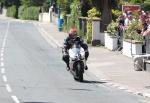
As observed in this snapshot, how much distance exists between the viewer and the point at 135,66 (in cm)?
2388

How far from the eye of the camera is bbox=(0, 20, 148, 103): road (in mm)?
16594

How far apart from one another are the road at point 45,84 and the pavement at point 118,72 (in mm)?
410

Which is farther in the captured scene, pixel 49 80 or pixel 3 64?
pixel 3 64

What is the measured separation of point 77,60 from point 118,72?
2821 millimetres

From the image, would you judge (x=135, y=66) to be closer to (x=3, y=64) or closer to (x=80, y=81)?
(x=80, y=81)

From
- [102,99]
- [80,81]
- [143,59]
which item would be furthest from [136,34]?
[102,99]

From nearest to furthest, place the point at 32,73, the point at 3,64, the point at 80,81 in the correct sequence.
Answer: the point at 80,81
the point at 32,73
the point at 3,64

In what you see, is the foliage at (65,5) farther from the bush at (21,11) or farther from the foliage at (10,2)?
the foliage at (10,2)

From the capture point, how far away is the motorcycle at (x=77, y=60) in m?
20.9

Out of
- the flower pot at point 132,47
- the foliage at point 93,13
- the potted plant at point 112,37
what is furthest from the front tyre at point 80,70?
the foliage at point 93,13

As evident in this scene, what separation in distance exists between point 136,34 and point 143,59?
4.65 metres

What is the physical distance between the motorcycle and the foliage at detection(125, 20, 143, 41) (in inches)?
272

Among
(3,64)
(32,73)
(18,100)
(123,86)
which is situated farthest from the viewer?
(3,64)

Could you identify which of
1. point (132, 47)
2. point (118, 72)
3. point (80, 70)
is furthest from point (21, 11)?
point (80, 70)
